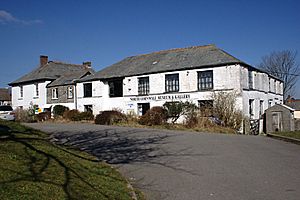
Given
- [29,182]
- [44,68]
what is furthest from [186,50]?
[29,182]

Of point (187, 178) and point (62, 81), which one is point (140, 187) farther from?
point (62, 81)

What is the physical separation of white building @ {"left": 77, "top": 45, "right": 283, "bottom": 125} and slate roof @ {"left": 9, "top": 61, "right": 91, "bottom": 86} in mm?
8655

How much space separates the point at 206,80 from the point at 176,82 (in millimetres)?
2945

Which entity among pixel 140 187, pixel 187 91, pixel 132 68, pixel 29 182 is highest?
pixel 132 68

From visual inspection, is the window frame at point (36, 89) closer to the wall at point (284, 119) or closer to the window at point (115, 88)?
the window at point (115, 88)

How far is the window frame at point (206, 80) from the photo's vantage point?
91.2 ft

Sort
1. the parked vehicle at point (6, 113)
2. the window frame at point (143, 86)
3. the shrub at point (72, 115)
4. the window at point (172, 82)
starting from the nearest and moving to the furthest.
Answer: the parked vehicle at point (6, 113) → the window at point (172, 82) → the shrub at point (72, 115) → the window frame at point (143, 86)

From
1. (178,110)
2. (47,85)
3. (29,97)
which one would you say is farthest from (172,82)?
(29,97)

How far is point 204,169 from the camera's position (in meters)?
9.10

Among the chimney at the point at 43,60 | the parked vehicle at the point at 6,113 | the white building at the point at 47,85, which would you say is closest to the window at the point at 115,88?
the white building at the point at 47,85

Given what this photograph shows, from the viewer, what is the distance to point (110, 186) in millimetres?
6629

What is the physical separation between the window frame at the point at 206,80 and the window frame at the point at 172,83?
85.4 inches

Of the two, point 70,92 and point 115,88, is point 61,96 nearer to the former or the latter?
point 70,92

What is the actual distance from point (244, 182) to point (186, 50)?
2611 centimetres
